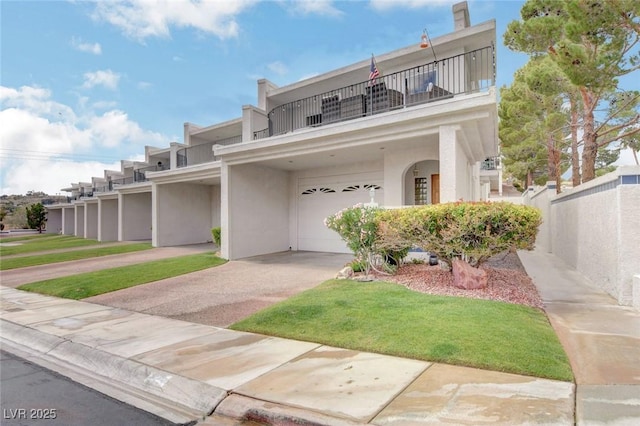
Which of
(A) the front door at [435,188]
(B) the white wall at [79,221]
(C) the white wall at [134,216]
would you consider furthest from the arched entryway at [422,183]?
(B) the white wall at [79,221]

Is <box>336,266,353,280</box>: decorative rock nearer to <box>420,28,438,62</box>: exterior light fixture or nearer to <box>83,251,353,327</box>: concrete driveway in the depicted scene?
<box>83,251,353,327</box>: concrete driveway

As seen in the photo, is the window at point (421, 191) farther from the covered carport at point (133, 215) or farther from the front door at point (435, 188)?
the covered carport at point (133, 215)

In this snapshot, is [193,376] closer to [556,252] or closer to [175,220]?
[556,252]

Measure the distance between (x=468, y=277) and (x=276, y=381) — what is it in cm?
455

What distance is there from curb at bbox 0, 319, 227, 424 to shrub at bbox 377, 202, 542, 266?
4840 millimetres

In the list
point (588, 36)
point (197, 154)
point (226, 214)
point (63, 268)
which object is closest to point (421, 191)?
point (588, 36)

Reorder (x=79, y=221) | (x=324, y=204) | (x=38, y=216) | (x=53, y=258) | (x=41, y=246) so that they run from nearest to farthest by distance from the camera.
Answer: (x=324, y=204) < (x=53, y=258) < (x=41, y=246) < (x=79, y=221) < (x=38, y=216)

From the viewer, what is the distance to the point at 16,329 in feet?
21.9

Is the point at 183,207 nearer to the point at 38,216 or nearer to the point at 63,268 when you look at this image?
the point at 63,268

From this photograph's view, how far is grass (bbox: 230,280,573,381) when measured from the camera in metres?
4.08

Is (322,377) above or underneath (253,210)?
underneath

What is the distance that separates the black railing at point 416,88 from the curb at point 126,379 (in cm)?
873

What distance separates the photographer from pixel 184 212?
22.7m

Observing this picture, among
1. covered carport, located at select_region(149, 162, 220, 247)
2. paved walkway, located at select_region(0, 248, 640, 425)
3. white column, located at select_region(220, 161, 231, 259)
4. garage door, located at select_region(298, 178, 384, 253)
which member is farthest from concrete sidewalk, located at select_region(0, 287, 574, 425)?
covered carport, located at select_region(149, 162, 220, 247)
